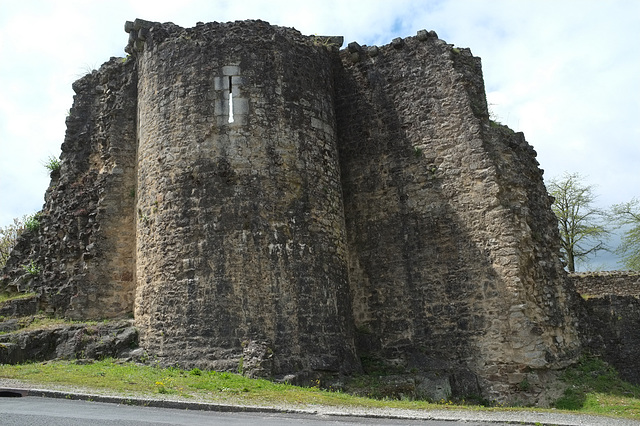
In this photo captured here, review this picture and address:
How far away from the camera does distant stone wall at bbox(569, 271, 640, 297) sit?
19109mm

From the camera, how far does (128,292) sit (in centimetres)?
1600

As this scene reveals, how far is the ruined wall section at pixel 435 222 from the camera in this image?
46.3 feet

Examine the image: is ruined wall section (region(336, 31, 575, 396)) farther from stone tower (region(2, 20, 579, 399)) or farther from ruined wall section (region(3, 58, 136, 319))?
ruined wall section (region(3, 58, 136, 319))

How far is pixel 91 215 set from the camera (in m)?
16.6

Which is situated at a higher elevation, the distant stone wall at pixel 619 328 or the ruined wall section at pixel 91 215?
the ruined wall section at pixel 91 215

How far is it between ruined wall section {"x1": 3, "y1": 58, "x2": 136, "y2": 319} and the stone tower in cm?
5

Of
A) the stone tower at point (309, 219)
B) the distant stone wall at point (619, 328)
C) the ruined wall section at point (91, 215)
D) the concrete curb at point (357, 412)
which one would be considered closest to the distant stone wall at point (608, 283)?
the distant stone wall at point (619, 328)

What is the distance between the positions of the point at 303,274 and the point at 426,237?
332 centimetres

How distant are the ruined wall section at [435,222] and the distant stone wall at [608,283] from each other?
4817 mm

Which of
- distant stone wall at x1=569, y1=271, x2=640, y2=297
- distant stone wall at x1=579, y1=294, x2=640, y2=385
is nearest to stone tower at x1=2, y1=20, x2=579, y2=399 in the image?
distant stone wall at x1=579, y1=294, x2=640, y2=385

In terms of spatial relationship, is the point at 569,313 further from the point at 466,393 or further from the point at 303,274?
the point at 303,274

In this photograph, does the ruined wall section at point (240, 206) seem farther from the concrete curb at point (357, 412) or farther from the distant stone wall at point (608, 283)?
the distant stone wall at point (608, 283)

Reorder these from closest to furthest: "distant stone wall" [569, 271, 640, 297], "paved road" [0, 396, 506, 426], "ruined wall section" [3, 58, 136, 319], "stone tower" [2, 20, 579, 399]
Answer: "paved road" [0, 396, 506, 426], "stone tower" [2, 20, 579, 399], "ruined wall section" [3, 58, 136, 319], "distant stone wall" [569, 271, 640, 297]

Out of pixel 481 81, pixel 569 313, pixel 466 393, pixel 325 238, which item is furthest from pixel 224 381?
pixel 481 81
